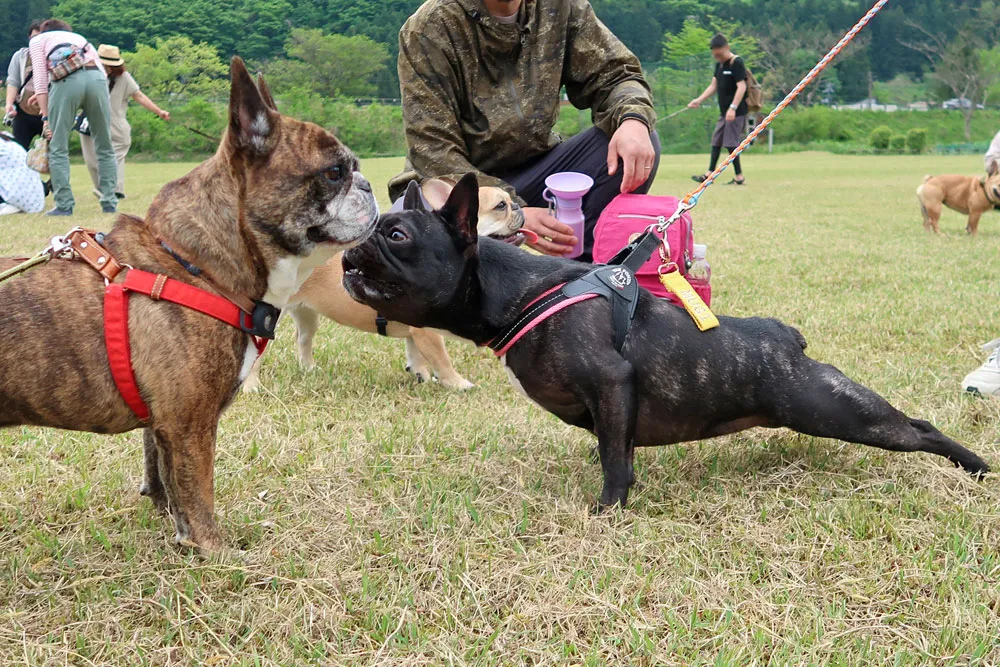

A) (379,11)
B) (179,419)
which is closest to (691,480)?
(179,419)

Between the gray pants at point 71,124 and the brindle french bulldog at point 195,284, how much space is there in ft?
29.2

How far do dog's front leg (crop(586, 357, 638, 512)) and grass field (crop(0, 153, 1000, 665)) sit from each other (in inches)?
3.7

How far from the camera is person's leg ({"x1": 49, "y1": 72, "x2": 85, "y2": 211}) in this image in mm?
9664

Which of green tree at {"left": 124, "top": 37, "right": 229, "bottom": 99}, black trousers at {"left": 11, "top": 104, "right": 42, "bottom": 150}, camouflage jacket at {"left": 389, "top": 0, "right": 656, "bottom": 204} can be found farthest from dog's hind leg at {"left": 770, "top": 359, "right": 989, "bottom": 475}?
green tree at {"left": 124, "top": 37, "right": 229, "bottom": 99}

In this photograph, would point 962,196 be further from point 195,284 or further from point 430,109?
point 195,284

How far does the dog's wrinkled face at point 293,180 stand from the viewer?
81.5 inches

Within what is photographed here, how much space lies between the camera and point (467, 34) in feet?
13.2

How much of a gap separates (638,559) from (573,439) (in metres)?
0.95

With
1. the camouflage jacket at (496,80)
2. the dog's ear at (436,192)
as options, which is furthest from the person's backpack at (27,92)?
the dog's ear at (436,192)

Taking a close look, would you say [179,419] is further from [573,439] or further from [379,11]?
[379,11]

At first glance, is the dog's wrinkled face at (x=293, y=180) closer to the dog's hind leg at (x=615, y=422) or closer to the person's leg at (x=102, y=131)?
the dog's hind leg at (x=615, y=422)

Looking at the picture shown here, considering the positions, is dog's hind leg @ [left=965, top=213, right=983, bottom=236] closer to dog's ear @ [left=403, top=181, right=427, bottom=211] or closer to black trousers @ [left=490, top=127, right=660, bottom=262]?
black trousers @ [left=490, top=127, right=660, bottom=262]

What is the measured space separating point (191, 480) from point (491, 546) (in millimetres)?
836

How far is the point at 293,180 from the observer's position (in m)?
2.15
